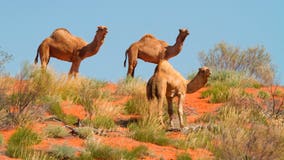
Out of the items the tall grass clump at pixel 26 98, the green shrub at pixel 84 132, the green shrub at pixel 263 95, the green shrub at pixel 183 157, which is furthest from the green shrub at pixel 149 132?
the green shrub at pixel 263 95

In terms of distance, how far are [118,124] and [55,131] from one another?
2.95m

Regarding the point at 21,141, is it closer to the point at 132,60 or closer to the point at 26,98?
the point at 26,98

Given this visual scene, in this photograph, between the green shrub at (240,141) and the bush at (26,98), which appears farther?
the bush at (26,98)

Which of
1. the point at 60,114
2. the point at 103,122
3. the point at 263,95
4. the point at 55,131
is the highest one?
the point at 263,95

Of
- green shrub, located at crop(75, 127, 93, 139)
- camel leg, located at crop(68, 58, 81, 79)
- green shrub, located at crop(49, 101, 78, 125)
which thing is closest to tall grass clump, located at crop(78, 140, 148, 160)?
green shrub, located at crop(75, 127, 93, 139)

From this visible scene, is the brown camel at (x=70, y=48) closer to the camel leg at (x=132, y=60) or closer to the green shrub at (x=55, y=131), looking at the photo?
the camel leg at (x=132, y=60)

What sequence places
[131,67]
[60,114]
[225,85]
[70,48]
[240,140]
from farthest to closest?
[225,85]
[131,67]
[70,48]
[60,114]
[240,140]

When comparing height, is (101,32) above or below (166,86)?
above

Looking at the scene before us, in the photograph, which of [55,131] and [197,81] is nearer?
[55,131]

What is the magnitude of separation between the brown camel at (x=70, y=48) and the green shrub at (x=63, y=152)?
824 centimetres

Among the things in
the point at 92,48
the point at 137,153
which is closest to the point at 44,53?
the point at 92,48

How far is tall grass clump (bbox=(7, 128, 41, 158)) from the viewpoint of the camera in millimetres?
11289

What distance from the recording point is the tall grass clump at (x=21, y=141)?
1129cm

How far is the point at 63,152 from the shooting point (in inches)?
458
